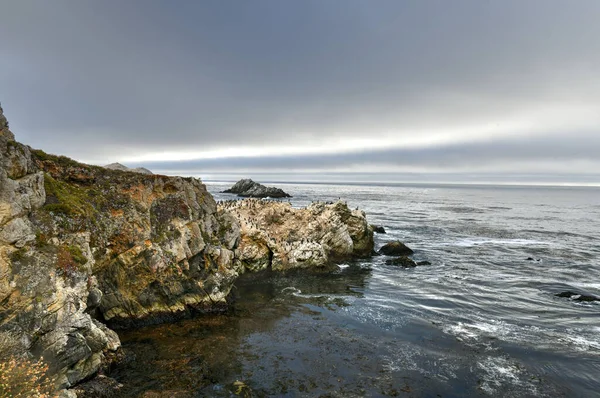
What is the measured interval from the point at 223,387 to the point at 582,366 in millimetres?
18230

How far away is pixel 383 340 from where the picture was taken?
19.9 m

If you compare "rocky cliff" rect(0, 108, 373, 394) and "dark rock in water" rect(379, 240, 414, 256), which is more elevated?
"rocky cliff" rect(0, 108, 373, 394)

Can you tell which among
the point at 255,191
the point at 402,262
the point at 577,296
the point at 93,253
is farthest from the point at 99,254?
the point at 255,191

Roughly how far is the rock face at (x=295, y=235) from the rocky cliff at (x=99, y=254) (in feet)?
0.49

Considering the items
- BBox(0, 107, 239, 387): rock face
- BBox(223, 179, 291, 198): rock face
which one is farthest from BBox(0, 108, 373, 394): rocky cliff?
BBox(223, 179, 291, 198): rock face

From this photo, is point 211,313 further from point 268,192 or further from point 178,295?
point 268,192

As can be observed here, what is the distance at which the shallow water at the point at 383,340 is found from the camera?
15.1 metres

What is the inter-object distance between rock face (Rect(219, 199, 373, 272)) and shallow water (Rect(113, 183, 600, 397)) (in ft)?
6.89

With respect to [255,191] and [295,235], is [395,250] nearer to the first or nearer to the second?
[295,235]

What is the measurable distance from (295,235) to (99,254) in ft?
82.0

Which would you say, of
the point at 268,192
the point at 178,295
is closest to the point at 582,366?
the point at 178,295

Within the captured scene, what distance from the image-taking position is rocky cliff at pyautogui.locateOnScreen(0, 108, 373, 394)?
12000 millimetres

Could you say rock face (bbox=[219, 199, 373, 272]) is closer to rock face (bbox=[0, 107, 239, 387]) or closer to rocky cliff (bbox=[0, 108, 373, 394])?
rocky cliff (bbox=[0, 108, 373, 394])

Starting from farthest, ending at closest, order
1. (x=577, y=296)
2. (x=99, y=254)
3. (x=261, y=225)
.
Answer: (x=261, y=225)
(x=577, y=296)
(x=99, y=254)
